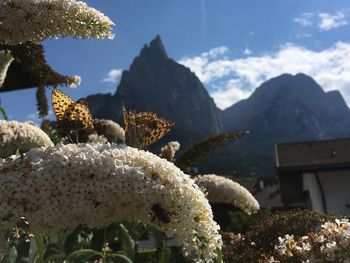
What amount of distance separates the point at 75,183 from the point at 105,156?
26 cm

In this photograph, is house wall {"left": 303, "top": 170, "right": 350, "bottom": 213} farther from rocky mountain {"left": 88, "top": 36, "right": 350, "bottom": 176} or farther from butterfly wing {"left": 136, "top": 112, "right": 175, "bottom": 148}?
rocky mountain {"left": 88, "top": 36, "right": 350, "bottom": 176}

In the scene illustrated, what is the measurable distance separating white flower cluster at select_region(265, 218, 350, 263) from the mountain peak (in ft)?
599

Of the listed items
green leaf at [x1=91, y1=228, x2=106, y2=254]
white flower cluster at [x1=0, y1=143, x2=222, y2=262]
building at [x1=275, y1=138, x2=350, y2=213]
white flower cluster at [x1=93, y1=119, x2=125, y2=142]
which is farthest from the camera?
building at [x1=275, y1=138, x2=350, y2=213]

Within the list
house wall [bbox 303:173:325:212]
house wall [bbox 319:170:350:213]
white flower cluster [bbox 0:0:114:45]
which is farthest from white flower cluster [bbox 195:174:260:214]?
house wall [bbox 319:170:350:213]

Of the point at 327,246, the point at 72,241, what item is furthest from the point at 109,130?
the point at 327,246

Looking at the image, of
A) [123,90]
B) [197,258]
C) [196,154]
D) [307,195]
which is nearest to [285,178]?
[307,195]

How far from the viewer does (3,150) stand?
620 centimetres

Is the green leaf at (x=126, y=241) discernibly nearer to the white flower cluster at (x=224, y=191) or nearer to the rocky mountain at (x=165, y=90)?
the white flower cluster at (x=224, y=191)

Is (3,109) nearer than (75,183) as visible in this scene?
No

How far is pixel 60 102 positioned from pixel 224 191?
3.73 metres

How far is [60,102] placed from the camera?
507 centimetres

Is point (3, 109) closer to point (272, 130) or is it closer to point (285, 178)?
point (285, 178)

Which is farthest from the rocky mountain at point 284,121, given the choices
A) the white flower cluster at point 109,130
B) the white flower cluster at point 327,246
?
the white flower cluster at point 327,246

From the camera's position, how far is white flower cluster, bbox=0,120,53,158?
618 cm
